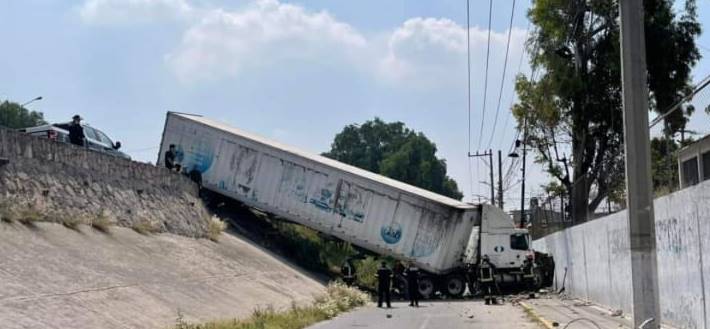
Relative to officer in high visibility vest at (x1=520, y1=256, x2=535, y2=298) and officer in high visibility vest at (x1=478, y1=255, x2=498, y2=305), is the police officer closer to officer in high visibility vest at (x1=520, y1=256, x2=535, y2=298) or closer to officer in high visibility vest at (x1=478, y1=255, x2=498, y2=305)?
officer in high visibility vest at (x1=478, y1=255, x2=498, y2=305)

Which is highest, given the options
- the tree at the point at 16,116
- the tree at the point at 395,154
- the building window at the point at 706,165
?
the tree at the point at 395,154

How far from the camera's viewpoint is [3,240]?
49.3ft

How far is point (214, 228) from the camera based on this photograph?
98.1 ft

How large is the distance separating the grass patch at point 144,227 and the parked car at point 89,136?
250 centimetres

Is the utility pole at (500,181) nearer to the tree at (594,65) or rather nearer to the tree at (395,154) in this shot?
the tree at (594,65)

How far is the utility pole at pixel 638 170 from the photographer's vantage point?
11219 mm

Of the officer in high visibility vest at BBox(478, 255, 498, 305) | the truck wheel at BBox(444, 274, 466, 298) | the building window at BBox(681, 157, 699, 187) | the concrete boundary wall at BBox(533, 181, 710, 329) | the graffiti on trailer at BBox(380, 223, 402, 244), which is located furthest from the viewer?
the truck wheel at BBox(444, 274, 466, 298)

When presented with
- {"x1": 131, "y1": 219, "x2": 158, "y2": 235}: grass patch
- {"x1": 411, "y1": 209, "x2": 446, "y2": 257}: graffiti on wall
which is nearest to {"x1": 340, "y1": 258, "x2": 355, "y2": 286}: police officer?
{"x1": 411, "y1": 209, "x2": 446, "y2": 257}: graffiti on wall

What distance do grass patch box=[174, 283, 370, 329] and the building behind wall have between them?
28.5 ft

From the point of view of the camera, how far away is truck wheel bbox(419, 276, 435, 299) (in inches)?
1282

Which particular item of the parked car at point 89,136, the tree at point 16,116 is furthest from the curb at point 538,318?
the tree at point 16,116

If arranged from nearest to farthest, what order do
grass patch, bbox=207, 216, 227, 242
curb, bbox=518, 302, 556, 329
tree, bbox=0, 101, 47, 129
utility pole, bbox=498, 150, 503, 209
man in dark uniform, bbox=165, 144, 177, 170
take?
1. curb, bbox=518, 302, 556, 329
2. grass patch, bbox=207, 216, 227, 242
3. man in dark uniform, bbox=165, 144, 177, 170
4. utility pole, bbox=498, 150, 503, 209
5. tree, bbox=0, 101, 47, 129

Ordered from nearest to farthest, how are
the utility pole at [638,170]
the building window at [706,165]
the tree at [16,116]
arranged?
the utility pole at [638,170] < the building window at [706,165] < the tree at [16,116]

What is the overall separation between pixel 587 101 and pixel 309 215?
13.6 metres
